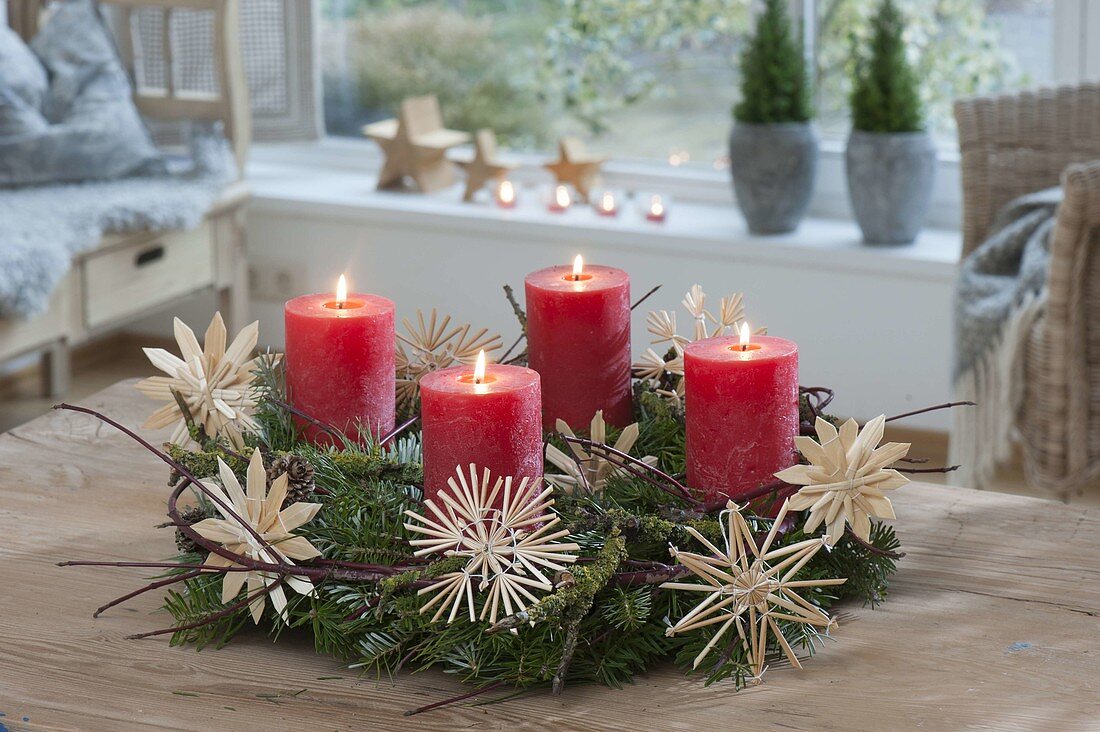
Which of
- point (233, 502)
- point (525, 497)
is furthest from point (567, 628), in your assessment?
point (233, 502)

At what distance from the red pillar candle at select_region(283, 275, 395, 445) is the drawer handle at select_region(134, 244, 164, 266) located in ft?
6.09

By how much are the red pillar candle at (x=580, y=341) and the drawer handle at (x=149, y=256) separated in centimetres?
192

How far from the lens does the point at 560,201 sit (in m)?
3.04

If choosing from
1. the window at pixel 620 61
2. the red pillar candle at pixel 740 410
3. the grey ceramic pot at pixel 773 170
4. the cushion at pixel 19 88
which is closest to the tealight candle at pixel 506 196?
the window at pixel 620 61

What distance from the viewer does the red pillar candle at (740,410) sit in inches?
32.8

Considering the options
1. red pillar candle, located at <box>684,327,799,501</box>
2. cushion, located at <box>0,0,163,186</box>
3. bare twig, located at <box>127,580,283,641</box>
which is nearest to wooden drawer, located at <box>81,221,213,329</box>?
cushion, located at <box>0,0,163,186</box>

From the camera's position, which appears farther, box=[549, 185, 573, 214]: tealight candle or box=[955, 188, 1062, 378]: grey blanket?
box=[549, 185, 573, 214]: tealight candle

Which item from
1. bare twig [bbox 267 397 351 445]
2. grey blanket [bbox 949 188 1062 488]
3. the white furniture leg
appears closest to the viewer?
bare twig [bbox 267 397 351 445]

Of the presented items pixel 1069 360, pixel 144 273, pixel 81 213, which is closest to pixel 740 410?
pixel 1069 360

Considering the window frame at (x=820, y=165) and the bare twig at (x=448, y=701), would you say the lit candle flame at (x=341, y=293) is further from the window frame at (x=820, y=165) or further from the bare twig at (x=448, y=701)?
the window frame at (x=820, y=165)

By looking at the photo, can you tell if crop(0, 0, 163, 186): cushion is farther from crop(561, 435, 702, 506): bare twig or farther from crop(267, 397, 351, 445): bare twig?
crop(561, 435, 702, 506): bare twig

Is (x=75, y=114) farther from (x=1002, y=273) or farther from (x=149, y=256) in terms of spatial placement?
(x=1002, y=273)

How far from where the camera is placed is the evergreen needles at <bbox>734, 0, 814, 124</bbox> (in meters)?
2.75

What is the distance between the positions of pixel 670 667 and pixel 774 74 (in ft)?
6.99
